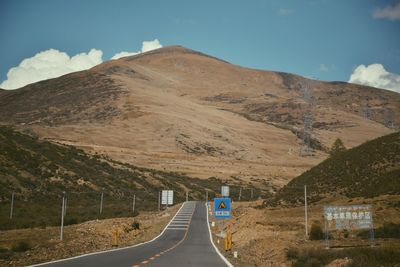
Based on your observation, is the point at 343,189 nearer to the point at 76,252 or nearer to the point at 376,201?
the point at 376,201

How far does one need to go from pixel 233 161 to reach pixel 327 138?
6506 cm

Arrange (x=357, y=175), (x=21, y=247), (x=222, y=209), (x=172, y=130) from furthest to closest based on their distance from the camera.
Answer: (x=172, y=130) < (x=357, y=175) < (x=222, y=209) < (x=21, y=247)

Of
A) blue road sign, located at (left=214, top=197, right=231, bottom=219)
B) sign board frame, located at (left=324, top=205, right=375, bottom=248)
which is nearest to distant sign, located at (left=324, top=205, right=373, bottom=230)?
sign board frame, located at (left=324, top=205, right=375, bottom=248)

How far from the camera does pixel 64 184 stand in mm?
53031

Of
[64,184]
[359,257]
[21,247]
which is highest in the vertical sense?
[64,184]

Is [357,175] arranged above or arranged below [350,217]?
above

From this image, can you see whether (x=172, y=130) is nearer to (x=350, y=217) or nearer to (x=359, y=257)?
(x=350, y=217)

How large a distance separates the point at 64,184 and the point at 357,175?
33.6 metres

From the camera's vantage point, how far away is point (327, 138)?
170125 mm

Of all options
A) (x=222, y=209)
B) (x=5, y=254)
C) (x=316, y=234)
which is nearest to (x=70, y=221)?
(x=222, y=209)

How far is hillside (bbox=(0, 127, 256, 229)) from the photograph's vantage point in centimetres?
4112

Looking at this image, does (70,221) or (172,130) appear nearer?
(70,221)

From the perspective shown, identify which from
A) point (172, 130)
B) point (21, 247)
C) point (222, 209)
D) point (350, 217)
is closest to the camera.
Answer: point (21, 247)

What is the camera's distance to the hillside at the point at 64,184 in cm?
4112
